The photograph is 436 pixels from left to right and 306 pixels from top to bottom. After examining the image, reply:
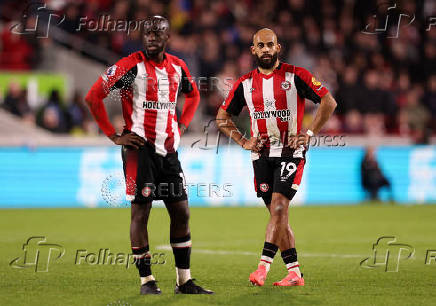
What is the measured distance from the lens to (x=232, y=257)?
31.6ft

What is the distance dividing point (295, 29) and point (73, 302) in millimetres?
15864

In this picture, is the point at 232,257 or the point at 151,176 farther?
the point at 232,257

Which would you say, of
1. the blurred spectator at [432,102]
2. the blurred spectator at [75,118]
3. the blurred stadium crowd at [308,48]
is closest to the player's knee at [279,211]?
the blurred stadium crowd at [308,48]

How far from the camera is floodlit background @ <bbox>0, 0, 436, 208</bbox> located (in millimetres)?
16766

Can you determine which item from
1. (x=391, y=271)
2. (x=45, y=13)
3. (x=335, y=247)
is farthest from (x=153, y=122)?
(x=45, y=13)

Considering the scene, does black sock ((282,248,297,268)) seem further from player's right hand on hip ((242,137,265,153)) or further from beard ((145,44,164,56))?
beard ((145,44,164,56))

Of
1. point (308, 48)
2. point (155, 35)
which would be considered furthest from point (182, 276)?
point (308, 48)

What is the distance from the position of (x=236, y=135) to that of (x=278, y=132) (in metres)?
0.40

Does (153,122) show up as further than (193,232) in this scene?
No

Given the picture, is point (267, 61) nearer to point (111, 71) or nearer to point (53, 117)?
point (111, 71)

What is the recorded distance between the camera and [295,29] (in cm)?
2145

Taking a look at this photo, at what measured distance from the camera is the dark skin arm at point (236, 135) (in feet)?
25.0

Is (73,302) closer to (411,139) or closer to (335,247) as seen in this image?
(335,247)

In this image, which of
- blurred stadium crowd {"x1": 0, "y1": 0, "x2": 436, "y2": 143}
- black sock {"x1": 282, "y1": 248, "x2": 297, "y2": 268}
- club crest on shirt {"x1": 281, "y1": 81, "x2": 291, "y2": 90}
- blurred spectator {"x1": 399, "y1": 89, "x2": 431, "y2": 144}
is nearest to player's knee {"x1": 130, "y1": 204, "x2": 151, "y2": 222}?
black sock {"x1": 282, "y1": 248, "x2": 297, "y2": 268}
